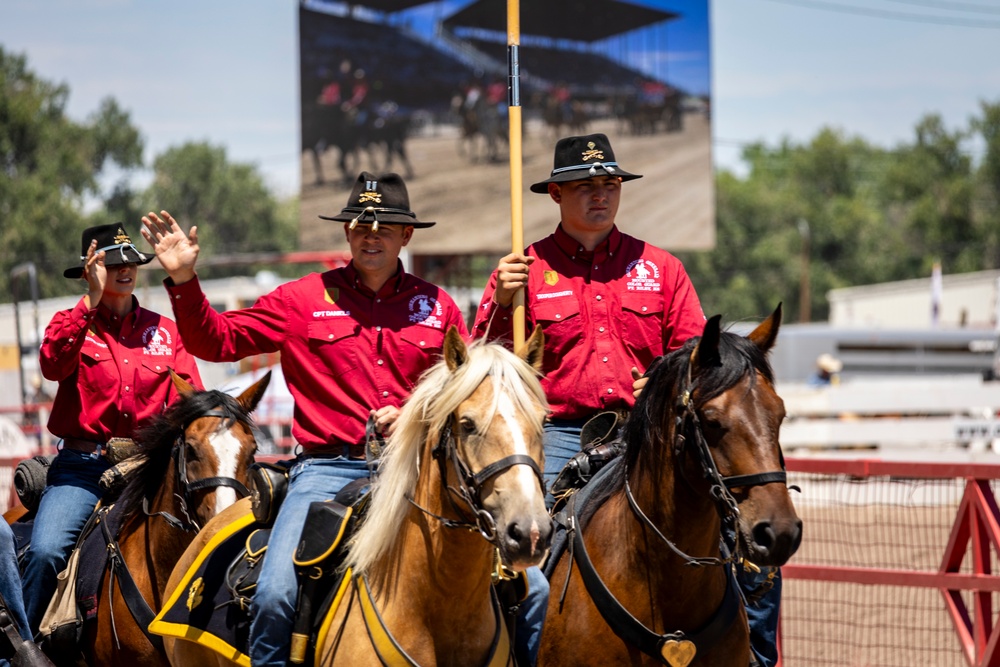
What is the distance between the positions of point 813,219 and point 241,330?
74.9m

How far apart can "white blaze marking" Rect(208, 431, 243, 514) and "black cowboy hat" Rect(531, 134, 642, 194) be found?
79.1 inches

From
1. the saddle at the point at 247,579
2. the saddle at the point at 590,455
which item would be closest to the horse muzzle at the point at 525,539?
the saddle at the point at 247,579

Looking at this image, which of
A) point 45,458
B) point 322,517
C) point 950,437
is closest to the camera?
point 322,517

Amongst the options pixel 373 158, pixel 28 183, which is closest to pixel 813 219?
pixel 28 183

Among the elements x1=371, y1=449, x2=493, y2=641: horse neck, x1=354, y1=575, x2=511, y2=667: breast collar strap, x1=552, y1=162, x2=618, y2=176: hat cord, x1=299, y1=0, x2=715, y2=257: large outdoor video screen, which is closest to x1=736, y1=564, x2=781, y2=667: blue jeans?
x1=354, y1=575, x2=511, y2=667: breast collar strap

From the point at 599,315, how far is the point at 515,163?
82 centimetres

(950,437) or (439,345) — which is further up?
(439,345)

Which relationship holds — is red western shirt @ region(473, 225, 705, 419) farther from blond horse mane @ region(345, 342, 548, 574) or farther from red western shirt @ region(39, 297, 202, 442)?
red western shirt @ region(39, 297, 202, 442)

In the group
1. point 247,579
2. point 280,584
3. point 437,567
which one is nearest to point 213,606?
point 247,579

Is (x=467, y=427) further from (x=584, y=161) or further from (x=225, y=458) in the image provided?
(x=225, y=458)

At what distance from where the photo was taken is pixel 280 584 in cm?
426

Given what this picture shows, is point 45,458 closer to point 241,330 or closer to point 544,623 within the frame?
point 241,330

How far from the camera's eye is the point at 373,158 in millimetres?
27422

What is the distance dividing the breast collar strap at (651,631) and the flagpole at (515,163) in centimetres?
102
